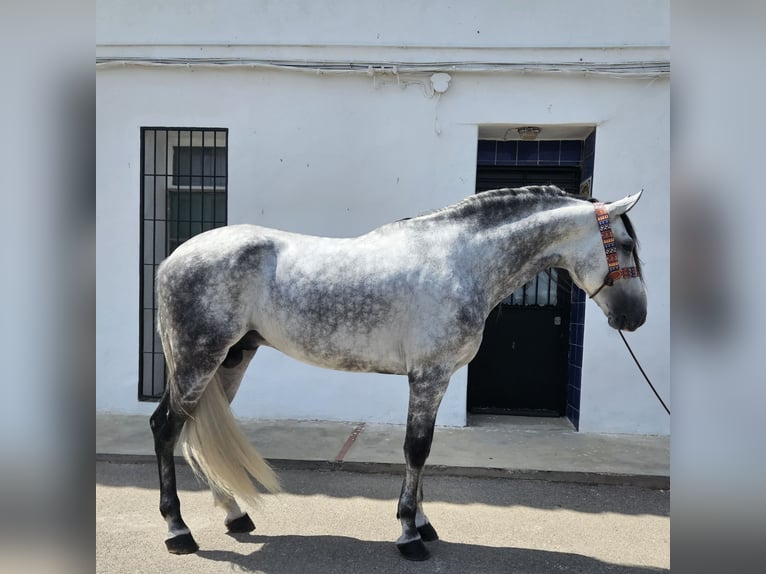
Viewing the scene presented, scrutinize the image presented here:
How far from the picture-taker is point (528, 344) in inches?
217

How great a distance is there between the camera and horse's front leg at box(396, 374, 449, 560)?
2.60m

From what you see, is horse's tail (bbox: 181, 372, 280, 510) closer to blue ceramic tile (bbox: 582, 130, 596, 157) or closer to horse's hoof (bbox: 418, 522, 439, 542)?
horse's hoof (bbox: 418, 522, 439, 542)

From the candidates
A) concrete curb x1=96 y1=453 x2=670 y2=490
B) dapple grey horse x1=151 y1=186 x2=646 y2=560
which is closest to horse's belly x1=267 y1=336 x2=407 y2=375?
dapple grey horse x1=151 y1=186 x2=646 y2=560

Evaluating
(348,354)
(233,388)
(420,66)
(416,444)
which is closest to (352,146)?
(420,66)

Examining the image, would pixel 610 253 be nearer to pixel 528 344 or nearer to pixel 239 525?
pixel 239 525

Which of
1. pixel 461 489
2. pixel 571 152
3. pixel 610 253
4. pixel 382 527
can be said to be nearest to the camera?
pixel 610 253

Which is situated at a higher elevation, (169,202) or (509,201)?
(169,202)

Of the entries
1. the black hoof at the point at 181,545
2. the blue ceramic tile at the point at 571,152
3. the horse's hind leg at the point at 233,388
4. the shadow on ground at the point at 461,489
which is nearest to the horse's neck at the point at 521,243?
the horse's hind leg at the point at 233,388

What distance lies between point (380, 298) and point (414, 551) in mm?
1262

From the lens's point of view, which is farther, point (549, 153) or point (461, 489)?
point (549, 153)

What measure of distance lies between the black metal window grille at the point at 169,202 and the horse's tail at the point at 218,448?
304 cm

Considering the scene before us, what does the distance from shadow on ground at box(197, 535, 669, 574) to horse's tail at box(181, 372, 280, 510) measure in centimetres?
28
